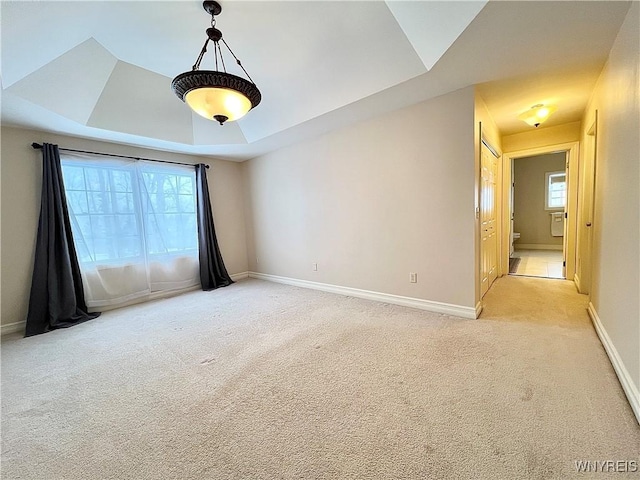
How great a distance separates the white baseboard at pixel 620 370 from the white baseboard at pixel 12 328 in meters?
5.57

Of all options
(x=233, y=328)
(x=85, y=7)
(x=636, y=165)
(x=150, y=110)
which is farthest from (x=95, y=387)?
(x=636, y=165)

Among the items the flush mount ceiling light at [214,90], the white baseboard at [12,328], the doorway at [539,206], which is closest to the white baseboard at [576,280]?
the doorway at [539,206]

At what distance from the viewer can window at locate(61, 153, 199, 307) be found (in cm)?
356

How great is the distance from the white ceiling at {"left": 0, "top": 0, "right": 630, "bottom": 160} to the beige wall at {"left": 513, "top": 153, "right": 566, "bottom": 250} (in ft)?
13.2

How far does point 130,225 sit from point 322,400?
12.5ft

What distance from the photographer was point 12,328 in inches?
123

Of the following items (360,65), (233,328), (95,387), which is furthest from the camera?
(233,328)

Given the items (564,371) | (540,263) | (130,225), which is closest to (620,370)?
(564,371)

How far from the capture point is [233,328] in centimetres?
294

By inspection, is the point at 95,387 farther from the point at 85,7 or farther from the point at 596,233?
the point at 596,233

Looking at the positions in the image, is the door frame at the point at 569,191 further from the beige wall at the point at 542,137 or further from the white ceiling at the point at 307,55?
the white ceiling at the point at 307,55

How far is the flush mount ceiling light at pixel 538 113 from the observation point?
3141 millimetres

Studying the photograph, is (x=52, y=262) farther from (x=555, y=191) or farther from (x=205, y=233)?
(x=555, y=191)

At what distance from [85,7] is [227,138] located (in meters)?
2.01
